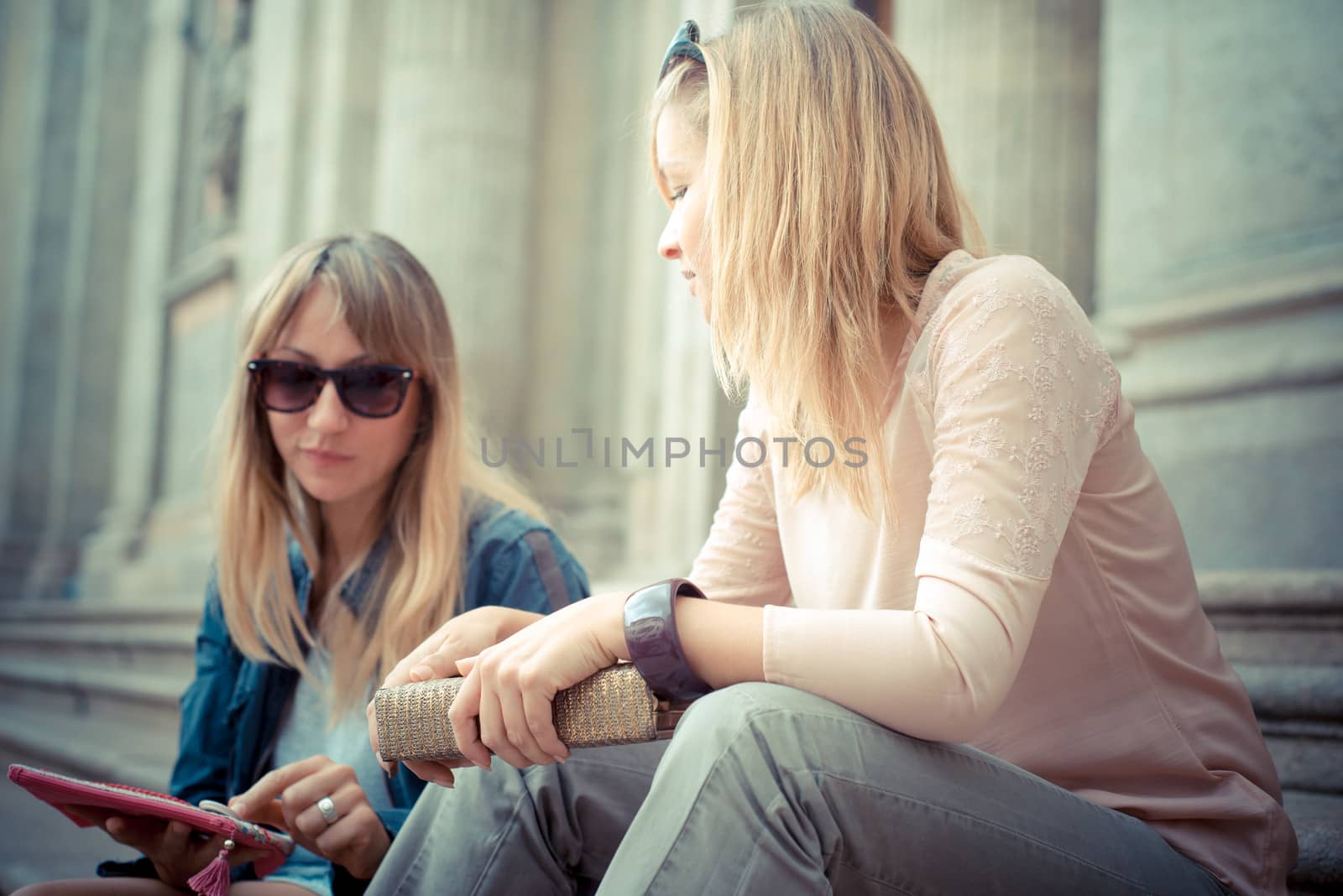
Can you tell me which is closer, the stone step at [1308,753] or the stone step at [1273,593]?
the stone step at [1308,753]

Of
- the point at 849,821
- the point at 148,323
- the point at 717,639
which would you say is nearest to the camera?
the point at 849,821

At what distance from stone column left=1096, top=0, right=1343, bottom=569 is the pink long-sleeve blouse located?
1.54 meters

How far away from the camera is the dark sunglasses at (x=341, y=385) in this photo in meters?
2.23

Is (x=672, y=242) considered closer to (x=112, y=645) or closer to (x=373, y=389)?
(x=373, y=389)

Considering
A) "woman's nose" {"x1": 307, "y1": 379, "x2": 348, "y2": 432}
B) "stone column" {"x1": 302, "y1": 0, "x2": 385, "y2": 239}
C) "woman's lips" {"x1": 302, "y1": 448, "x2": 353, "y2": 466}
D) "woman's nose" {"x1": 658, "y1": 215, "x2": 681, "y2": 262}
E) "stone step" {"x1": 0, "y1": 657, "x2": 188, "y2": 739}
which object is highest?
"stone column" {"x1": 302, "y1": 0, "x2": 385, "y2": 239}

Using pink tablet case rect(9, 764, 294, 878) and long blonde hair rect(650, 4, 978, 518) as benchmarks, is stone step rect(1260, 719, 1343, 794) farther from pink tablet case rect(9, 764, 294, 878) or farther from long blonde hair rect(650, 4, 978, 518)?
pink tablet case rect(9, 764, 294, 878)

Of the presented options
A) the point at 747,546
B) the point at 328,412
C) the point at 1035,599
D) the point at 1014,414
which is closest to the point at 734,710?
the point at 1035,599

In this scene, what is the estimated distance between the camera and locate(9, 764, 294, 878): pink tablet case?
1562mm

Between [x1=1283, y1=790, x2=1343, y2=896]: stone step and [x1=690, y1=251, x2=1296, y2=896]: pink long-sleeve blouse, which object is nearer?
[x1=690, y1=251, x2=1296, y2=896]: pink long-sleeve blouse

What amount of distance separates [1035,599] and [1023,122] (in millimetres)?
3147

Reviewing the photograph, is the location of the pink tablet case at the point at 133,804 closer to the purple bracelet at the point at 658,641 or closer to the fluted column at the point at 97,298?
the purple bracelet at the point at 658,641

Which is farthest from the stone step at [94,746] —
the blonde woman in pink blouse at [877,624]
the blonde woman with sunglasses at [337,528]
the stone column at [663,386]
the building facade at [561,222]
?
the blonde woman in pink blouse at [877,624]

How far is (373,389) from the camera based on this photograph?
2244 mm

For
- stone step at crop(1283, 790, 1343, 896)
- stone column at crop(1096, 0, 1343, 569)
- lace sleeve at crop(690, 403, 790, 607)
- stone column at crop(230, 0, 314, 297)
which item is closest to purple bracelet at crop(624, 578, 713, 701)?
lace sleeve at crop(690, 403, 790, 607)
